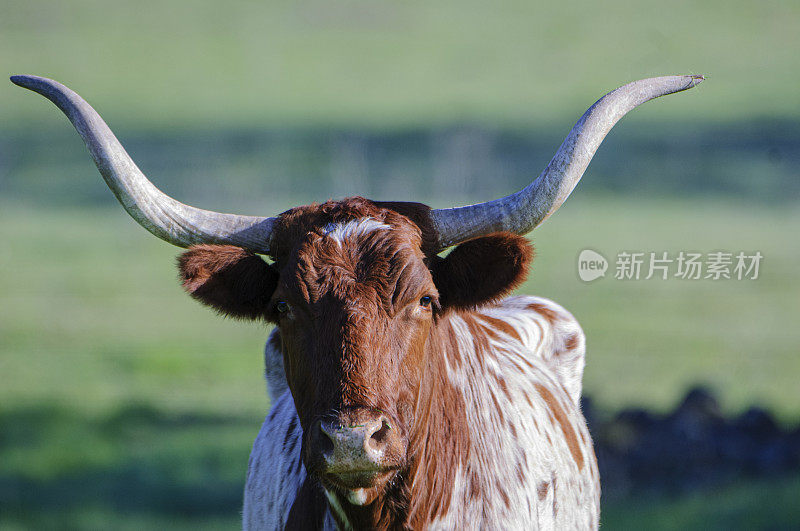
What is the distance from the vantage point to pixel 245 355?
53.1 ft

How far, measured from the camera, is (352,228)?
13.4 ft

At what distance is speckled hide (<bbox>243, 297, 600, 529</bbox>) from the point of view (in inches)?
→ 169

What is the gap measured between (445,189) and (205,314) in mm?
7179

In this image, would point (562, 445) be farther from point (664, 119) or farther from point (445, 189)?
point (664, 119)

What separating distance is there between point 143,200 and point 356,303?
0.99m

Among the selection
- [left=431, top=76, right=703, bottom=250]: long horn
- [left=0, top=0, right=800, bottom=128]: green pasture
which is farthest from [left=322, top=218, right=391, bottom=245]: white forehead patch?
[left=0, top=0, right=800, bottom=128]: green pasture

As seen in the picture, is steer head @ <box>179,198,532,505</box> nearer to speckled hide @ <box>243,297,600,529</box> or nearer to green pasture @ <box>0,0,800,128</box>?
speckled hide @ <box>243,297,600,529</box>

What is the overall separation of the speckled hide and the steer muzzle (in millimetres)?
548

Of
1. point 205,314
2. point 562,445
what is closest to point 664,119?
point 205,314

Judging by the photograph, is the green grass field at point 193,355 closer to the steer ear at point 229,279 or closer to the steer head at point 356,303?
the steer head at point 356,303

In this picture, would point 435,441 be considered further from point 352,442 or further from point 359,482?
point 352,442

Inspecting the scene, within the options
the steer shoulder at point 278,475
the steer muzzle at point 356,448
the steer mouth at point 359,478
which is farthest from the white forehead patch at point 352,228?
the steer shoulder at point 278,475

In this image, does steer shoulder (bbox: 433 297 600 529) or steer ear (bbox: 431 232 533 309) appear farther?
steer shoulder (bbox: 433 297 600 529)

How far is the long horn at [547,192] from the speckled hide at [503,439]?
1.47 ft
